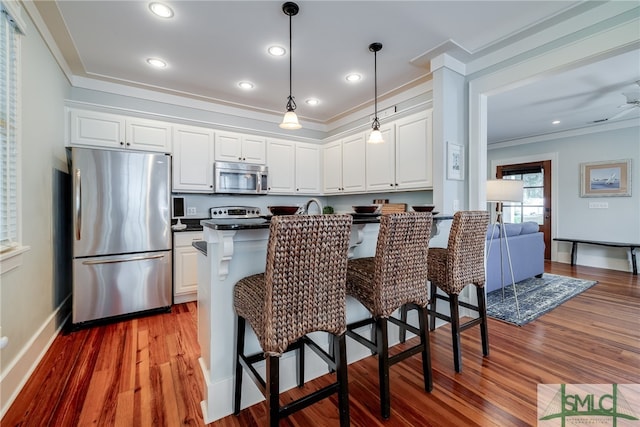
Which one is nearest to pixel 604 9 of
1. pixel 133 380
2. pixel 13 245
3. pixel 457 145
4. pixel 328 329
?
pixel 457 145

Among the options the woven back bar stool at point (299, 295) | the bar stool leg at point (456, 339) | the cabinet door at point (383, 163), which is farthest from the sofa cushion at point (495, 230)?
the woven back bar stool at point (299, 295)

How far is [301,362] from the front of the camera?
1.81 metres

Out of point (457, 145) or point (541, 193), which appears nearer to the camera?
point (457, 145)

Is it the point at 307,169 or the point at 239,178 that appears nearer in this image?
the point at 239,178

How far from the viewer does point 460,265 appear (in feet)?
6.64

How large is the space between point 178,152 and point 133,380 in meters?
2.61

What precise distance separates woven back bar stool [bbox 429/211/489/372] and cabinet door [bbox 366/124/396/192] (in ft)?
4.91

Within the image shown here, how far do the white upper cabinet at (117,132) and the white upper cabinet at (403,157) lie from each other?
263 centimetres

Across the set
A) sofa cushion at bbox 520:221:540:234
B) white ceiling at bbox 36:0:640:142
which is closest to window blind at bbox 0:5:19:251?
white ceiling at bbox 36:0:640:142

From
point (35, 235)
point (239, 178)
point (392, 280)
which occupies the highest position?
point (239, 178)

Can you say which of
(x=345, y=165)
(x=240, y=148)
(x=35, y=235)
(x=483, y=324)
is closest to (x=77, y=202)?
(x=35, y=235)

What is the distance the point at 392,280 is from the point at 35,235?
2652mm

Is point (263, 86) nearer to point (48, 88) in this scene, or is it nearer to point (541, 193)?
point (48, 88)

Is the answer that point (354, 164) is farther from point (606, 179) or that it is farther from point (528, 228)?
point (606, 179)
